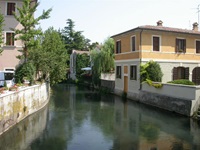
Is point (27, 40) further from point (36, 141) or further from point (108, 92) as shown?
point (108, 92)

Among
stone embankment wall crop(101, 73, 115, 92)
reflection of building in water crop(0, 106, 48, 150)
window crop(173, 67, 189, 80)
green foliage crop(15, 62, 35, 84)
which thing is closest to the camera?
reflection of building in water crop(0, 106, 48, 150)

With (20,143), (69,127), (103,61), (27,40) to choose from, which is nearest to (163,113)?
(69,127)

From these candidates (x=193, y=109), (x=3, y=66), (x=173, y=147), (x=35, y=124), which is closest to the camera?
(x=173, y=147)

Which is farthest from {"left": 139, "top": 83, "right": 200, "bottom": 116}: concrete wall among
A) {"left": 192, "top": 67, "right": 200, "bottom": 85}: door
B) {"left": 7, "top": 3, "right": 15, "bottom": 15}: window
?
{"left": 7, "top": 3, "right": 15, "bottom": 15}: window

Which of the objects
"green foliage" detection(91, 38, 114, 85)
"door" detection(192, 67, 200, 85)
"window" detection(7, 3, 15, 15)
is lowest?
"door" detection(192, 67, 200, 85)

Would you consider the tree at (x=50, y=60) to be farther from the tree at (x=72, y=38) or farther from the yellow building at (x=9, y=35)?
the tree at (x=72, y=38)

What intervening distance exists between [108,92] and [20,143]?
868 inches

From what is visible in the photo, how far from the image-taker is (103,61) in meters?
39.7

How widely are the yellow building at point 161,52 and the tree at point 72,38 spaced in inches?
1769

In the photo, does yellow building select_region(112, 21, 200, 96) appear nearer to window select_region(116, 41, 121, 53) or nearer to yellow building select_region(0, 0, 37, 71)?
window select_region(116, 41, 121, 53)

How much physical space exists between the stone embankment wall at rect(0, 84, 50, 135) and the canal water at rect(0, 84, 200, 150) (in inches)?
16.3

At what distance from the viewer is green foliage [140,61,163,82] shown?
920 inches

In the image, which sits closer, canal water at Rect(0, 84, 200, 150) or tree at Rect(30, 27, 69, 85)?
canal water at Rect(0, 84, 200, 150)

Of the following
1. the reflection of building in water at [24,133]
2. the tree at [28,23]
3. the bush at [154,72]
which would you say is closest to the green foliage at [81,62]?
the bush at [154,72]
